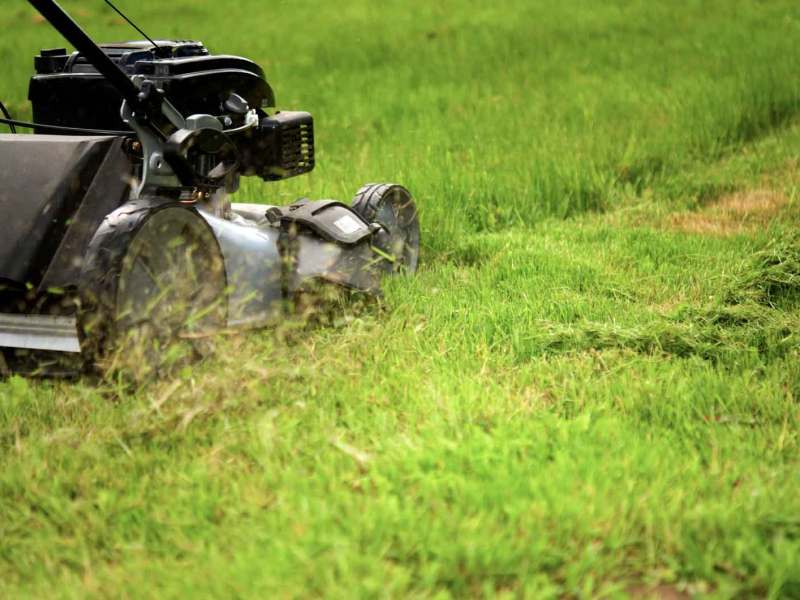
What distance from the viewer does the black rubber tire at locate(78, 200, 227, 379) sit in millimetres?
2600

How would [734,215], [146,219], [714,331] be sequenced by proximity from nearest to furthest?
[146,219], [714,331], [734,215]

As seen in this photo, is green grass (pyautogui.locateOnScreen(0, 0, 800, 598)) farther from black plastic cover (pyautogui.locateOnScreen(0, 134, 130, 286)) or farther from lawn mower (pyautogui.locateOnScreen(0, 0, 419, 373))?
black plastic cover (pyautogui.locateOnScreen(0, 134, 130, 286))

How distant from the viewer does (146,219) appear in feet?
8.77

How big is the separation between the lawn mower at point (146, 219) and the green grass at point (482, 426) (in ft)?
0.49

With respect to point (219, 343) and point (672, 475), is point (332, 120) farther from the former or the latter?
point (672, 475)

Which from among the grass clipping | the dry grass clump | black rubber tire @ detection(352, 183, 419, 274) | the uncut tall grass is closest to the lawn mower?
black rubber tire @ detection(352, 183, 419, 274)

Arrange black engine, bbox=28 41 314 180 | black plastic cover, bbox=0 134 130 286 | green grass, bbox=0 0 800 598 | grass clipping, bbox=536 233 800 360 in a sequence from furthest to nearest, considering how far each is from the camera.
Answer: black engine, bbox=28 41 314 180, grass clipping, bbox=536 233 800 360, black plastic cover, bbox=0 134 130 286, green grass, bbox=0 0 800 598

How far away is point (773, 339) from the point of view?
118 inches

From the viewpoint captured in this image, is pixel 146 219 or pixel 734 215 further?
pixel 734 215

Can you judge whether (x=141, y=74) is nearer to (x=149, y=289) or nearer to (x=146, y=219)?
(x=146, y=219)

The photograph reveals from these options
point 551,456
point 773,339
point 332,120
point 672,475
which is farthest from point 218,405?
point 332,120

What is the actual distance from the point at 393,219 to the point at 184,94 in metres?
0.99

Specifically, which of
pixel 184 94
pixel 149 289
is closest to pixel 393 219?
pixel 184 94

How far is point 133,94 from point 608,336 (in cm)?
156
